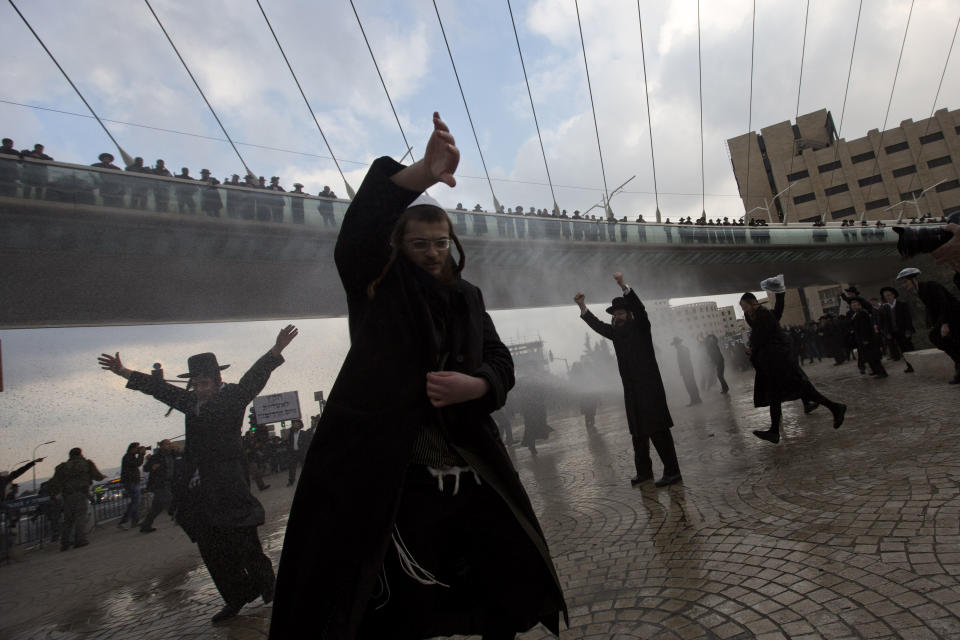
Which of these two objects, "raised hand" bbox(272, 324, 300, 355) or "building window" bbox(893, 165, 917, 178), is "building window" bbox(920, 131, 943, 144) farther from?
"raised hand" bbox(272, 324, 300, 355)

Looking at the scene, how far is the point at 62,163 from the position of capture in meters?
11.0

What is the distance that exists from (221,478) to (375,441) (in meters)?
2.48

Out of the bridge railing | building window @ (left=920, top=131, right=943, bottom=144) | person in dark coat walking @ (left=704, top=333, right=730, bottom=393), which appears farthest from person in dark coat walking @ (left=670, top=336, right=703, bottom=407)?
building window @ (left=920, top=131, right=943, bottom=144)

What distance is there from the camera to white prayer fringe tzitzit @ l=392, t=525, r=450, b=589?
1.25 m

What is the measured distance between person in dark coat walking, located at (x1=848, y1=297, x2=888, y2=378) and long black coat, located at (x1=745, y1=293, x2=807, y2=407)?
509 cm

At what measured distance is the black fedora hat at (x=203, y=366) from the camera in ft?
10.8

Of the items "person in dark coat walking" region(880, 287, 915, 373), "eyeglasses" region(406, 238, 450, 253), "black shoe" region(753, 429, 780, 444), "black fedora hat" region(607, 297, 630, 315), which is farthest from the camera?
"person in dark coat walking" region(880, 287, 915, 373)

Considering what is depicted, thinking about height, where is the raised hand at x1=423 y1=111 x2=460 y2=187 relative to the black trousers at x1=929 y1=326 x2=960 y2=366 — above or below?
above

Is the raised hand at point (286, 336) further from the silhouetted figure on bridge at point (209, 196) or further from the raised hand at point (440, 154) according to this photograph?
the silhouetted figure on bridge at point (209, 196)

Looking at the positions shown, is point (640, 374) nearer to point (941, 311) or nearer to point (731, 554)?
point (731, 554)

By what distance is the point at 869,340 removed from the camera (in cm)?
946

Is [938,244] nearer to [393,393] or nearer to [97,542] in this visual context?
[393,393]

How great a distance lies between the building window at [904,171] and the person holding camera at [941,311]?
7047 cm

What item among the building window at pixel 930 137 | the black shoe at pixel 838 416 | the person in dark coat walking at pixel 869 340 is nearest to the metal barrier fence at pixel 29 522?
the black shoe at pixel 838 416
